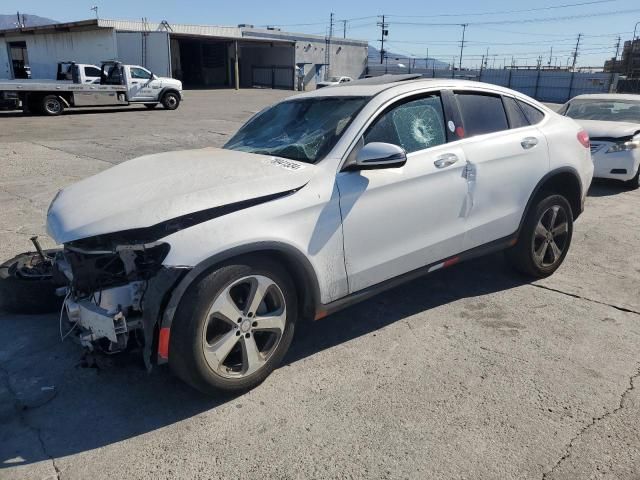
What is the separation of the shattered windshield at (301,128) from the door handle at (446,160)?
2.21 feet

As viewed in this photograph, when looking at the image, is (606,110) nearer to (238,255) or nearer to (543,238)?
(543,238)

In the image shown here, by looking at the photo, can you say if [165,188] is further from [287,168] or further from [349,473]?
[349,473]

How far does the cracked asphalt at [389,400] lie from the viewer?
253 cm

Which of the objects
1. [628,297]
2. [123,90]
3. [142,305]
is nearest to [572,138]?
[628,297]

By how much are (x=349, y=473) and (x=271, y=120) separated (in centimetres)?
276

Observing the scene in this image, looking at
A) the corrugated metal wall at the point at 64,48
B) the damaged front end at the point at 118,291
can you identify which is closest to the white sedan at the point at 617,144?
the damaged front end at the point at 118,291

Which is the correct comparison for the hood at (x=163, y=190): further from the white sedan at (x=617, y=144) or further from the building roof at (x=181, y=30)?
the building roof at (x=181, y=30)

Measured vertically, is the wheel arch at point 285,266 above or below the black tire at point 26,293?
above

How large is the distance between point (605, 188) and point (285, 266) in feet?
25.4

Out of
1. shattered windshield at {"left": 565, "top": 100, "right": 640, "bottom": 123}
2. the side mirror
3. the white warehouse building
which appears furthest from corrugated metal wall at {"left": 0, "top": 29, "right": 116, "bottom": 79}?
the side mirror

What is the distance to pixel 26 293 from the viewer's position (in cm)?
379

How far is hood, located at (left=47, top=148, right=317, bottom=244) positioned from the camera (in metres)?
2.73

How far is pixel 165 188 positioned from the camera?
9.68 ft

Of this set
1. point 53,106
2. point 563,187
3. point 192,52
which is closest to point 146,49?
point 192,52
